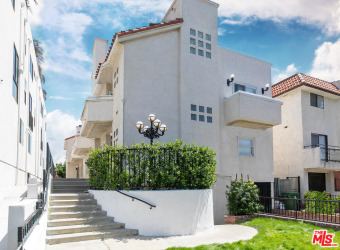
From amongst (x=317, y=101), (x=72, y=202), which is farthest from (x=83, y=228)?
(x=317, y=101)

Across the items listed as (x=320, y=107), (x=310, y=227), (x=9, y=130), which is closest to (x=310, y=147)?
(x=320, y=107)

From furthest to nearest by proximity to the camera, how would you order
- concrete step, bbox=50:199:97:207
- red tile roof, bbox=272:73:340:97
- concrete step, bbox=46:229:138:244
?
1. red tile roof, bbox=272:73:340:97
2. concrete step, bbox=50:199:97:207
3. concrete step, bbox=46:229:138:244

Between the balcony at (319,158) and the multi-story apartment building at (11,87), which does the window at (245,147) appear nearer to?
the balcony at (319,158)

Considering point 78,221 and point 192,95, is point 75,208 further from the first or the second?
point 192,95

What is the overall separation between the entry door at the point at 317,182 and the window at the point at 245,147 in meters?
7.13

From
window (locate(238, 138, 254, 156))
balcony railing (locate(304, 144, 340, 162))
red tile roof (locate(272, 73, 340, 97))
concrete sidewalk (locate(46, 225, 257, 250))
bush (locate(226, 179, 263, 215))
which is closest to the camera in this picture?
concrete sidewalk (locate(46, 225, 257, 250))

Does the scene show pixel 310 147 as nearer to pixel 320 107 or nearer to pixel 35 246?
pixel 320 107

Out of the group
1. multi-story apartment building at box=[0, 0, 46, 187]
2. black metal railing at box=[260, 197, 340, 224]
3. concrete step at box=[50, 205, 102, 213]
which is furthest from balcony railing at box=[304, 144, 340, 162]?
multi-story apartment building at box=[0, 0, 46, 187]

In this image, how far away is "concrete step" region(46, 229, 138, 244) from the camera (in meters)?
8.83

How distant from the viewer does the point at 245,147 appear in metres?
18.3

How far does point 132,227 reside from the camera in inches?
411

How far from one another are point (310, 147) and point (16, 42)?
19.0 m

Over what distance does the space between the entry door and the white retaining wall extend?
14595 millimetres

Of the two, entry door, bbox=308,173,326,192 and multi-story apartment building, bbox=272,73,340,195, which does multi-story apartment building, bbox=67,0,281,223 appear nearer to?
multi-story apartment building, bbox=272,73,340,195
